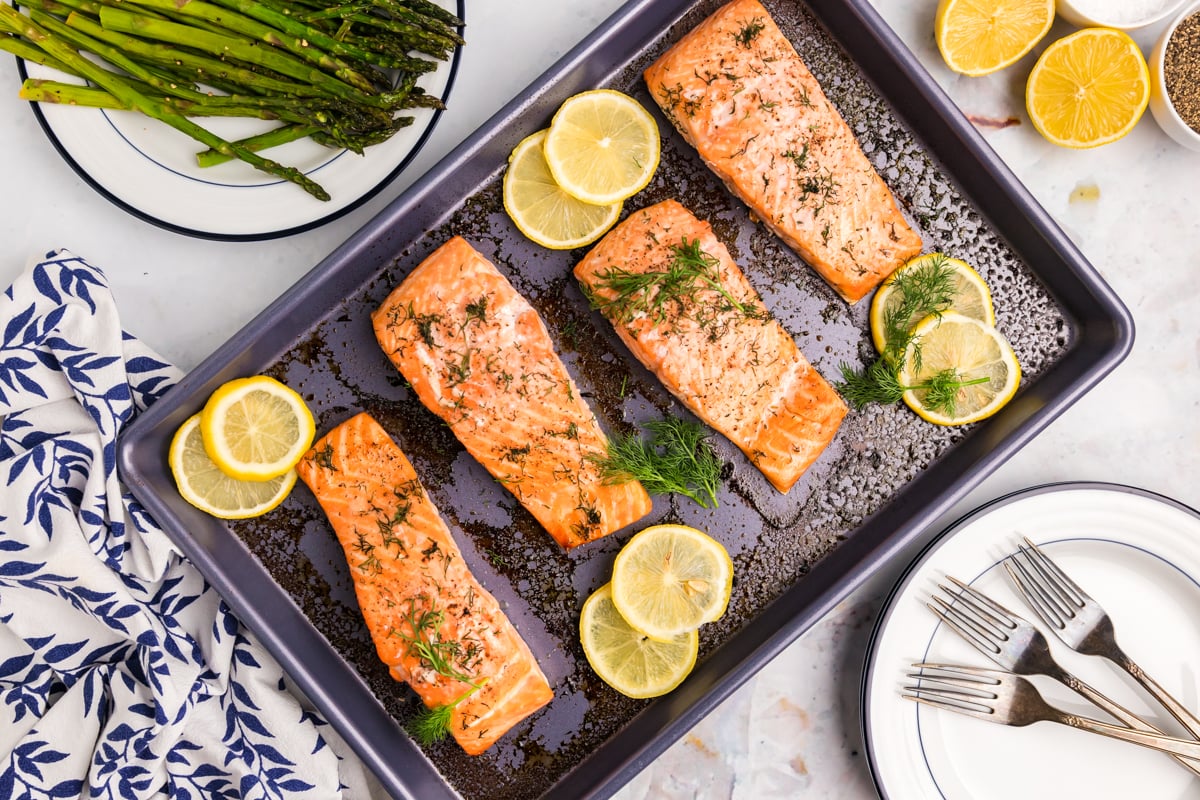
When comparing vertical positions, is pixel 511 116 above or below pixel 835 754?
above

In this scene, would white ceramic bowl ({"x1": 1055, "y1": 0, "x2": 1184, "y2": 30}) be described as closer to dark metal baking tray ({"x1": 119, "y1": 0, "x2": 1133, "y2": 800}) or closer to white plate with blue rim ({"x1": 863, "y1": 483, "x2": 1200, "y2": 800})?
dark metal baking tray ({"x1": 119, "y1": 0, "x2": 1133, "y2": 800})

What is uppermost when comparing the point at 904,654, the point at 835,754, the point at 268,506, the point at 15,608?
the point at 15,608

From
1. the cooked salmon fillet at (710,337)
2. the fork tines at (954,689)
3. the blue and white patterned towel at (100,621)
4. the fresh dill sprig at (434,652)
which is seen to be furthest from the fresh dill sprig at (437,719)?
Answer: the fork tines at (954,689)

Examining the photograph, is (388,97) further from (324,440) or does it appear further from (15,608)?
(15,608)

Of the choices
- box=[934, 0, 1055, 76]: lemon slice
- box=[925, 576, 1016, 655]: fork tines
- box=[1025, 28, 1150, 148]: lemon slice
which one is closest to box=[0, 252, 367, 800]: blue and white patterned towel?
box=[925, 576, 1016, 655]: fork tines

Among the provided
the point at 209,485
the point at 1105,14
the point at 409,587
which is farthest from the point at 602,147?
the point at 1105,14

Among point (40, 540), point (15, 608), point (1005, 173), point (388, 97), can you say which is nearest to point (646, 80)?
point (388, 97)

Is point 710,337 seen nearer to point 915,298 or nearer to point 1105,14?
point 915,298
